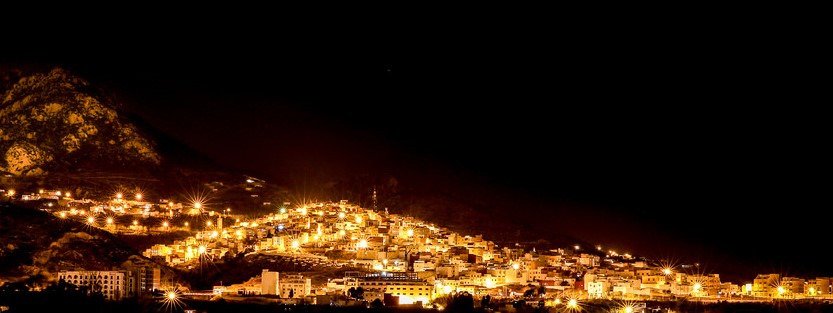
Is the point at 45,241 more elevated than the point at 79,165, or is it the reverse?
the point at 79,165

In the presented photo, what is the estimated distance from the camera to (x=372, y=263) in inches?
1446

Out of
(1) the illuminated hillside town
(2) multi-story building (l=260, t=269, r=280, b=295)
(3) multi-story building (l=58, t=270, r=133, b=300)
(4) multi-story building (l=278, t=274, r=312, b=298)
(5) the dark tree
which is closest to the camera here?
(3) multi-story building (l=58, t=270, r=133, b=300)

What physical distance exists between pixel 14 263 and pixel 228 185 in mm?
20921

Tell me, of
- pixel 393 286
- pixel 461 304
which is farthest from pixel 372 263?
pixel 461 304

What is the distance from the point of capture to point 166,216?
41.3 metres

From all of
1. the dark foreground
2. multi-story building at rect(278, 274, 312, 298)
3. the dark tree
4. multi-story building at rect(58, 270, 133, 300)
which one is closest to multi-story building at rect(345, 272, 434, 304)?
multi-story building at rect(278, 274, 312, 298)

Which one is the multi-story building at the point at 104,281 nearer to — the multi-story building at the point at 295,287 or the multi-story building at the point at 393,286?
the multi-story building at the point at 295,287

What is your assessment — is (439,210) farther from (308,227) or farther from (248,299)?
(248,299)

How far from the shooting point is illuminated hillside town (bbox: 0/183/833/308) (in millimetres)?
30828

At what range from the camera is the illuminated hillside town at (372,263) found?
3083cm

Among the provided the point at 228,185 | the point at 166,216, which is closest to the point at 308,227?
the point at 166,216

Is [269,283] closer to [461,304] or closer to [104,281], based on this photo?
[104,281]

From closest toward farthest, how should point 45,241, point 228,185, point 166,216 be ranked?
point 45,241 → point 166,216 → point 228,185

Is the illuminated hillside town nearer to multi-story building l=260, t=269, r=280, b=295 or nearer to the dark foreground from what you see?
multi-story building l=260, t=269, r=280, b=295
